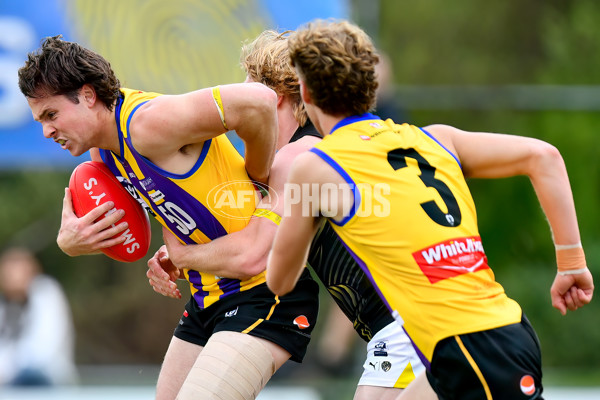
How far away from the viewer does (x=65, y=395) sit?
23.4 ft

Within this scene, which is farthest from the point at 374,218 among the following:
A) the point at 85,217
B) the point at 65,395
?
the point at 65,395

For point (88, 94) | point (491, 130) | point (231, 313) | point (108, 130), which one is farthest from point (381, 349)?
point (491, 130)

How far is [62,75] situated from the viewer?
3281 millimetres

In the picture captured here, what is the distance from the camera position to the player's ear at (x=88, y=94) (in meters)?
3.32

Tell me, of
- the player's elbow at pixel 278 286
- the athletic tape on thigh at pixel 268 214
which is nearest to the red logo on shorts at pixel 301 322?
the athletic tape on thigh at pixel 268 214

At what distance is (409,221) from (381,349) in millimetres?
900

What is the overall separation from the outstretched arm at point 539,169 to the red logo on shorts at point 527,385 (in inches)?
20.7

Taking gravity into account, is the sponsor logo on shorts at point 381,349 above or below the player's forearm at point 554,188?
below

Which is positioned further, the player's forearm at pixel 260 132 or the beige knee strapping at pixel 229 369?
the player's forearm at pixel 260 132

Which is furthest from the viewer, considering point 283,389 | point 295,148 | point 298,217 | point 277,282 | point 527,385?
point 283,389

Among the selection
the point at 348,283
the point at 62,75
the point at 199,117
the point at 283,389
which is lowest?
the point at 283,389

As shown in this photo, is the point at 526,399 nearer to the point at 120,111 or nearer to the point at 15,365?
the point at 120,111

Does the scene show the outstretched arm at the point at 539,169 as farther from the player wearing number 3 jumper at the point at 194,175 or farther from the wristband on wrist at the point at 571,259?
the player wearing number 3 jumper at the point at 194,175

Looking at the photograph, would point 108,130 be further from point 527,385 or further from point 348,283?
point 527,385
